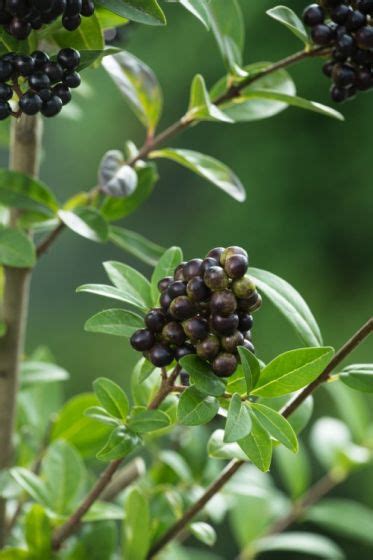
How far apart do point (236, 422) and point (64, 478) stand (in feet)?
0.82

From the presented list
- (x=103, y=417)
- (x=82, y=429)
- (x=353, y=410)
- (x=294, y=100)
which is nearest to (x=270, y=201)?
(x=353, y=410)

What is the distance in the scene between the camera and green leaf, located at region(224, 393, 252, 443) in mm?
352

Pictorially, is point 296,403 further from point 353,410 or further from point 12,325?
point 353,410

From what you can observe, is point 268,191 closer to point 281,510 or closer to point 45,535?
point 281,510

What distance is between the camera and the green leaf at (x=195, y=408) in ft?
1.21

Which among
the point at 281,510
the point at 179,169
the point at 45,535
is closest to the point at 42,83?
the point at 45,535

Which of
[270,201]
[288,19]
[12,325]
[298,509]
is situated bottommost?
[270,201]

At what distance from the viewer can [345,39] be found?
450mm

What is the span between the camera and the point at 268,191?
5.49 ft

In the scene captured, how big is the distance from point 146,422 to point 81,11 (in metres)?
0.19

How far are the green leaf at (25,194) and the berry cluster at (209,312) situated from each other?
7.6 inches

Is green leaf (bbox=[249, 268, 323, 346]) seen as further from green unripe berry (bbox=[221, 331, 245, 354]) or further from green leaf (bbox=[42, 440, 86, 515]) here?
green leaf (bbox=[42, 440, 86, 515])

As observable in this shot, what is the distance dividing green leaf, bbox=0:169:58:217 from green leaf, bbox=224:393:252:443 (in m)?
0.23

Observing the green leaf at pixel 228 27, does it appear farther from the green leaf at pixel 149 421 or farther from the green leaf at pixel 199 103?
the green leaf at pixel 149 421
